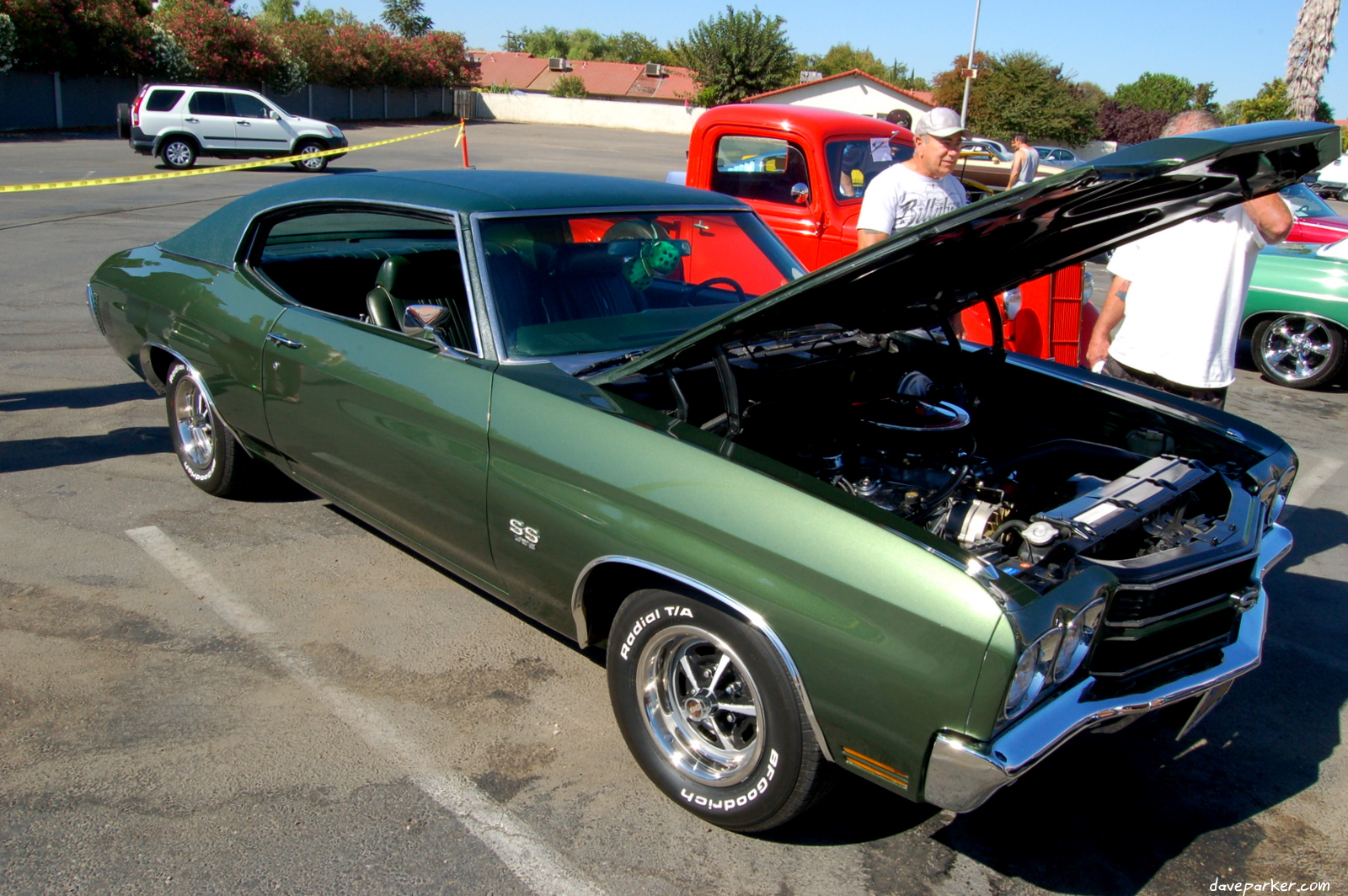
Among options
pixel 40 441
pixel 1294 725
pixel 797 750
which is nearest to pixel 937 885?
pixel 797 750

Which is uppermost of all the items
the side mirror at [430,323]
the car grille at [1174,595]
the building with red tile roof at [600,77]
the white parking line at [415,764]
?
the building with red tile roof at [600,77]

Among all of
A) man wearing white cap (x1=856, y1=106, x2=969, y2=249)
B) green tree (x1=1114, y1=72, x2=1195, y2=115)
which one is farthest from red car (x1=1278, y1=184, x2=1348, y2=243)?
green tree (x1=1114, y1=72, x2=1195, y2=115)

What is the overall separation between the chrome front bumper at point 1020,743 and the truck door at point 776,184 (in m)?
4.67

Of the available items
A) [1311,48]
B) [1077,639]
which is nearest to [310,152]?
[1077,639]

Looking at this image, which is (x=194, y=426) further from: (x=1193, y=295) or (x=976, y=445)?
(x=1193, y=295)

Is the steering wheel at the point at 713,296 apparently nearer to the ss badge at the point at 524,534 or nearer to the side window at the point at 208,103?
the ss badge at the point at 524,534

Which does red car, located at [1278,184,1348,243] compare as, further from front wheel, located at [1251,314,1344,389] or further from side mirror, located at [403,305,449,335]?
side mirror, located at [403,305,449,335]

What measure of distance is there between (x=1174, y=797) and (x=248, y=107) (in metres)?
22.9

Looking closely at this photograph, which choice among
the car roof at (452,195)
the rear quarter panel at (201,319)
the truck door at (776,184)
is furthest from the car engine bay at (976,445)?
the truck door at (776,184)

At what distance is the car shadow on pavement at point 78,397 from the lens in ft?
18.9

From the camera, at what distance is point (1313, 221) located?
1123 cm

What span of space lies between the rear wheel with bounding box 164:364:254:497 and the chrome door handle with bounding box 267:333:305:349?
0.77 m

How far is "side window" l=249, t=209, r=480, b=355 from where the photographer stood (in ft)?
12.2

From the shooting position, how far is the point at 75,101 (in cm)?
2962
